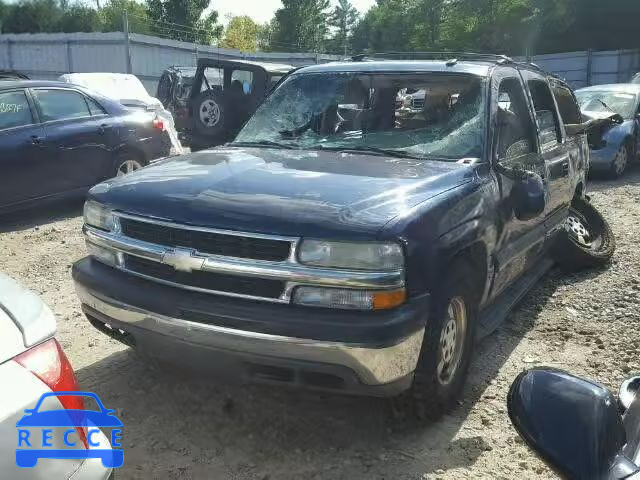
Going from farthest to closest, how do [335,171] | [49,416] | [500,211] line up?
[500,211] → [335,171] → [49,416]

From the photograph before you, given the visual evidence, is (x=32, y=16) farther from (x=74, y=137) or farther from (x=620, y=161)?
(x=620, y=161)

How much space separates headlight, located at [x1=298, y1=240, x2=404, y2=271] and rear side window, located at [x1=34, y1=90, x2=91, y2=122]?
571 centimetres

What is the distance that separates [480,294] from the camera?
3.48m

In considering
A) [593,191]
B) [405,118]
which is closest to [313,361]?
[405,118]

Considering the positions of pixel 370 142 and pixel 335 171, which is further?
pixel 370 142

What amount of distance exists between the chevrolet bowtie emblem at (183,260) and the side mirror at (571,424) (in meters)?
1.58

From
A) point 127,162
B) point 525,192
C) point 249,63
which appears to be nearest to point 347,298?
point 525,192

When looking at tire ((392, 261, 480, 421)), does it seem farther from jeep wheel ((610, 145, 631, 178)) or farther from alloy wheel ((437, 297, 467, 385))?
jeep wheel ((610, 145, 631, 178))

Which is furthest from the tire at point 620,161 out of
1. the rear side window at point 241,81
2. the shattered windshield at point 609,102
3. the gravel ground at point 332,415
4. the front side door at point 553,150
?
the gravel ground at point 332,415

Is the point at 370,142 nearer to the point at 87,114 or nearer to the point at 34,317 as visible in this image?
the point at 34,317

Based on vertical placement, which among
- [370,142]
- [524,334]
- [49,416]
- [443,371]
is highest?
[370,142]

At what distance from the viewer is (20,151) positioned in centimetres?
697

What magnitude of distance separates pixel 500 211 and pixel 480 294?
51cm

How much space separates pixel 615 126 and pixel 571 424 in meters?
10.3
